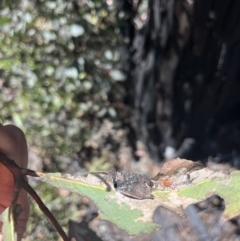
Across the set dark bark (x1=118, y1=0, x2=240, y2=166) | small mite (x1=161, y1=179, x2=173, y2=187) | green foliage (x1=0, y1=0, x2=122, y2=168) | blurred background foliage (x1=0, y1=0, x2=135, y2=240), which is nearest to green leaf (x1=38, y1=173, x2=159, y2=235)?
small mite (x1=161, y1=179, x2=173, y2=187)

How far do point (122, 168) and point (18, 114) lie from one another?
517 millimetres

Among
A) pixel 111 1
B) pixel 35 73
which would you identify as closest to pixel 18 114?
pixel 35 73

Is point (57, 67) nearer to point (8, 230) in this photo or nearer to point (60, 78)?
point (60, 78)

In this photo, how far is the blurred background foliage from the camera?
189 cm

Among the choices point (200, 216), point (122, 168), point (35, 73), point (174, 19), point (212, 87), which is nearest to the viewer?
point (200, 216)

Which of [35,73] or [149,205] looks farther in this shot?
[35,73]

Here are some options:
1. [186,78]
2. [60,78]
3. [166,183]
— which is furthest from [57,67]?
[166,183]

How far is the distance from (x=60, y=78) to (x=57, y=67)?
48 mm

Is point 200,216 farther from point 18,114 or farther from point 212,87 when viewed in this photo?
point 18,114

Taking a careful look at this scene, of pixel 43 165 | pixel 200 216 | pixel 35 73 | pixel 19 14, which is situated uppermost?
pixel 19 14

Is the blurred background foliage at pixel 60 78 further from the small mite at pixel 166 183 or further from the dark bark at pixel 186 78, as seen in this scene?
the small mite at pixel 166 183

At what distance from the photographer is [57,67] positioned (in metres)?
1.99

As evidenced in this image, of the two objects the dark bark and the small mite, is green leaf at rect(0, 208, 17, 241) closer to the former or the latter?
the small mite

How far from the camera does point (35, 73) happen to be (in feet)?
6.47
